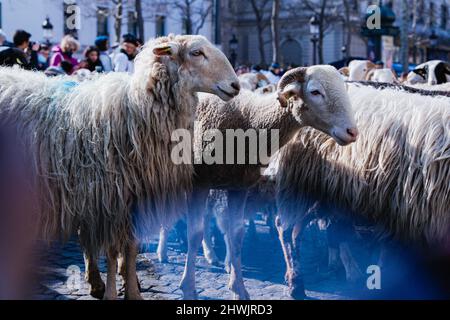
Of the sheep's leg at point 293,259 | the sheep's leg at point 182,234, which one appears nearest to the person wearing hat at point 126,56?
the sheep's leg at point 182,234

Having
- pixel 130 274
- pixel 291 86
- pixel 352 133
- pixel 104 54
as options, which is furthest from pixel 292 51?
pixel 130 274

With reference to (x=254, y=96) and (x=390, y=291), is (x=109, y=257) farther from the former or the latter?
(x=390, y=291)

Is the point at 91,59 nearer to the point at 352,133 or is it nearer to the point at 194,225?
the point at 194,225

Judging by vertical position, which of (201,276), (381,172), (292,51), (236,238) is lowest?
(201,276)

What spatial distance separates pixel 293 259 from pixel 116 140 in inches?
79.3

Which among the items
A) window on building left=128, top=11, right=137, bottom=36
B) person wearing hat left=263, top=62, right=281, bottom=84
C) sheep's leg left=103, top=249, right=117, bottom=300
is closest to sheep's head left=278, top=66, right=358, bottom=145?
sheep's leg left=103, top=249, right=117, bottom=300

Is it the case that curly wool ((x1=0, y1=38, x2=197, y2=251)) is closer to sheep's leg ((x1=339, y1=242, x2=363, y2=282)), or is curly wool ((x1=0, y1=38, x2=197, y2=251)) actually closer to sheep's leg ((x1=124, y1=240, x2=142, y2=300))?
sheep's leg ((x1=124, y1=240, x2=142, y2=300))

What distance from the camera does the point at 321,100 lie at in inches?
178

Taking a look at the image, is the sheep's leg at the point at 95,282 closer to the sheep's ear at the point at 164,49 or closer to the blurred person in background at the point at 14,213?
the blurred person in background at the point at 14,213

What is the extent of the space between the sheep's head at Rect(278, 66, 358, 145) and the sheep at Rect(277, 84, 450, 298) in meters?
0.62

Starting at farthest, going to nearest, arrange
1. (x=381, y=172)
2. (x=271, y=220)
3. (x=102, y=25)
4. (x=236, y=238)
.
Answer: (x=102, y=25), (x=271, y=220), (x=236, y=238), (x=381, y=172)

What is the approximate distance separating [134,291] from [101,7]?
1295 inches

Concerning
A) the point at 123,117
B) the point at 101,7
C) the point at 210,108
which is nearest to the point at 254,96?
the point at 210,108
